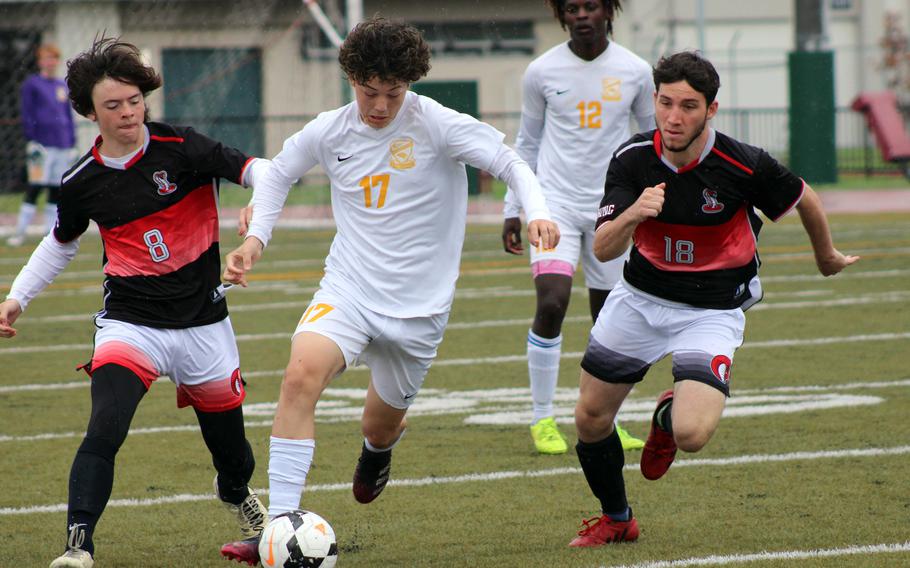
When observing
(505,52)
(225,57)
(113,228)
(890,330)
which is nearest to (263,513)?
(113,228)

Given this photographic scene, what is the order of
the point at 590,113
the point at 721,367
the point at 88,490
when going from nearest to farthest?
1. the point at 88,490
2. the point at 721,367
3. the point at 590,113

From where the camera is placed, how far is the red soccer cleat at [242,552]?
5219mm

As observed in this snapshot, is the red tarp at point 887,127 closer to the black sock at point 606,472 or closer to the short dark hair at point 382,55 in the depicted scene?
the black sock at point 606,472

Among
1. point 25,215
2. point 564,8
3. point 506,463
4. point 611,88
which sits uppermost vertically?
point 564,8

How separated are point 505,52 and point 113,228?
1035 inches

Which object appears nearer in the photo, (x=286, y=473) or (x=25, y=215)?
(x=286, y=473)

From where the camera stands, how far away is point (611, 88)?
7.69 metres

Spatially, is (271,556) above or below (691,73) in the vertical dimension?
below

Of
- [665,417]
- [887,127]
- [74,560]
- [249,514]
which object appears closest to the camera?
[74,560]

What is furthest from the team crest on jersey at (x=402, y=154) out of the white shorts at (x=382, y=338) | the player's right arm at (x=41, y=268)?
the player's right arm at (x=41, y=268)

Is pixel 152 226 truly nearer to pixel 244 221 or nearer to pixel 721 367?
pixel 244 221

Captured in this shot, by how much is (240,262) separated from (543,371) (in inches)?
108

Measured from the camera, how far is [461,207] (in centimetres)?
562

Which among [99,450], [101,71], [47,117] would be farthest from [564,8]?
[47,117]
